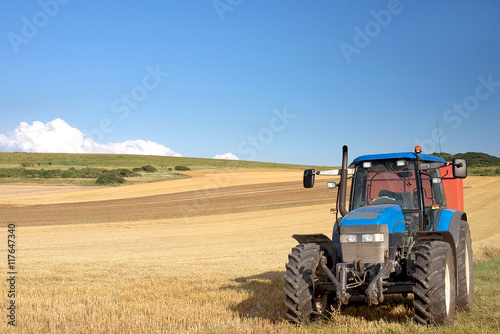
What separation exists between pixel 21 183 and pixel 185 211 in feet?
→ 99.9

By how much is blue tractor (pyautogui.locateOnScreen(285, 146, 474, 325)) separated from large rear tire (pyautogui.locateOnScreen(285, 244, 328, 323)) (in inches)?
0.5

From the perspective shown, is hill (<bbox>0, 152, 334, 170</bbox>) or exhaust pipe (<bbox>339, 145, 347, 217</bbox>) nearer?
exhaust pipe (<bbox>339, 145, 347, 217</bbox>)

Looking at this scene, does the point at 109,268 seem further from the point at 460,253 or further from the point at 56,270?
the point at 460,253

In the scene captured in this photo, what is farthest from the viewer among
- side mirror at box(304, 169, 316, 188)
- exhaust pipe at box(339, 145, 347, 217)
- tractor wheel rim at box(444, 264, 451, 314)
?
side mirror at box(304, 169, 316, 188)

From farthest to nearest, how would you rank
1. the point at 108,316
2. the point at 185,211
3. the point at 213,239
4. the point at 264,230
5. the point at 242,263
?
the point at 185,211 < the point at 264,230 < the point at 213,239 < the point at 242,263 < the point at 108,316

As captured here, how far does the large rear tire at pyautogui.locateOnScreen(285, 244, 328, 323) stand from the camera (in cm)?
632

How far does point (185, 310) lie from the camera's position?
7516 mm

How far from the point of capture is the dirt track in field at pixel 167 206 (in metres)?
29.1

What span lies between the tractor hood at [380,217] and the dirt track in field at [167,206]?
23355 millimetres

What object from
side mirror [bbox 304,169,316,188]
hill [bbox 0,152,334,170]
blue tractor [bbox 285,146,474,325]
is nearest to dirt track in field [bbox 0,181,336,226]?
side mirror [bbox 304,169,316,188]

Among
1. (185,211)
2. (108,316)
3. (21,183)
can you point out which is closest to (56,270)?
(108,316)

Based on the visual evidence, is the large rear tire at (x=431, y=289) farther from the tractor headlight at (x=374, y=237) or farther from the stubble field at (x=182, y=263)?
the tractor headlight at (x=374, y=237)

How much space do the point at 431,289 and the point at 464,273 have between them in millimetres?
1889

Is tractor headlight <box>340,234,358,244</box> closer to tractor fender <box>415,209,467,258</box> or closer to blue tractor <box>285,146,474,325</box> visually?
blue tractor <box>285,146,474,325</box>
